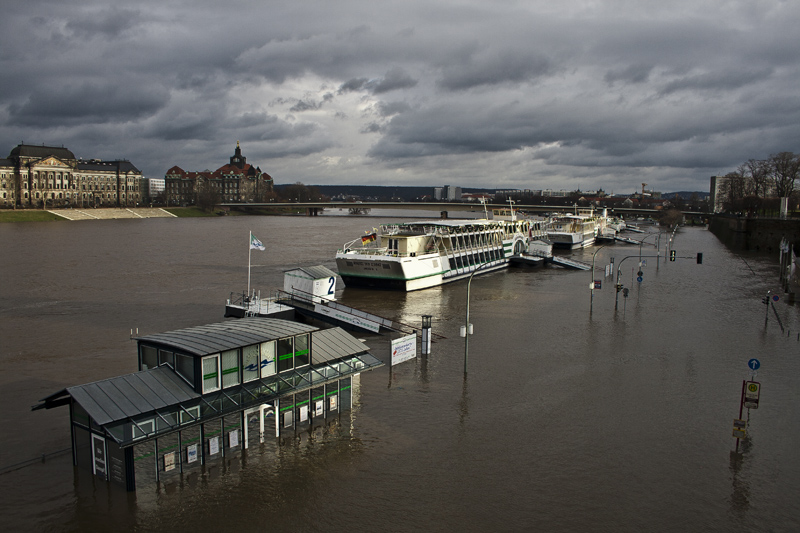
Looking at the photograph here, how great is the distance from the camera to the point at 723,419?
18.7m

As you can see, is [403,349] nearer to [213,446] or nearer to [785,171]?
[213,446]

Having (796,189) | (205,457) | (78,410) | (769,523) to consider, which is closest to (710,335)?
(769,523)

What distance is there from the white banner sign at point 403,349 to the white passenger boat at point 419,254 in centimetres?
1322

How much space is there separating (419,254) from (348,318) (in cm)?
1749

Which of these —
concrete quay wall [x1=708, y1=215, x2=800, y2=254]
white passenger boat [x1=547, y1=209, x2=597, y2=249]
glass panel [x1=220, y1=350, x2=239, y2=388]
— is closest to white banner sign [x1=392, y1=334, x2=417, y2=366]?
glass panel [x1=220, y1=350, x2=239, y2=388]

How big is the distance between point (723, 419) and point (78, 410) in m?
18.0

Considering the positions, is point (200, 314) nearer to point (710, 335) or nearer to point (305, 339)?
point (305, 339)

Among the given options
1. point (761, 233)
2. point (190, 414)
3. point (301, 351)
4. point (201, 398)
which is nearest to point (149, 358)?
point (201, 398)

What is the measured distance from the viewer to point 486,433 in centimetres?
1723

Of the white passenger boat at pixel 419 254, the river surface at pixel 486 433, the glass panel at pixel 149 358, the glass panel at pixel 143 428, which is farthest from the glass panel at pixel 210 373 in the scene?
the white passenger boat at pixel 419 254

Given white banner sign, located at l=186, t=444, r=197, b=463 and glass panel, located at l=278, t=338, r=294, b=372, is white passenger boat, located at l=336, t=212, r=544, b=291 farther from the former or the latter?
white banner sign, located at l=186, t=444, r=197, b=463

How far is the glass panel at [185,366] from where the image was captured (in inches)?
566

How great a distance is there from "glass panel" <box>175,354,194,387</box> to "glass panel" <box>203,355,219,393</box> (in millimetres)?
300

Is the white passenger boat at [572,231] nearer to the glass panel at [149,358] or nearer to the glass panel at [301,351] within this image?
the glass panel at [301,351]
